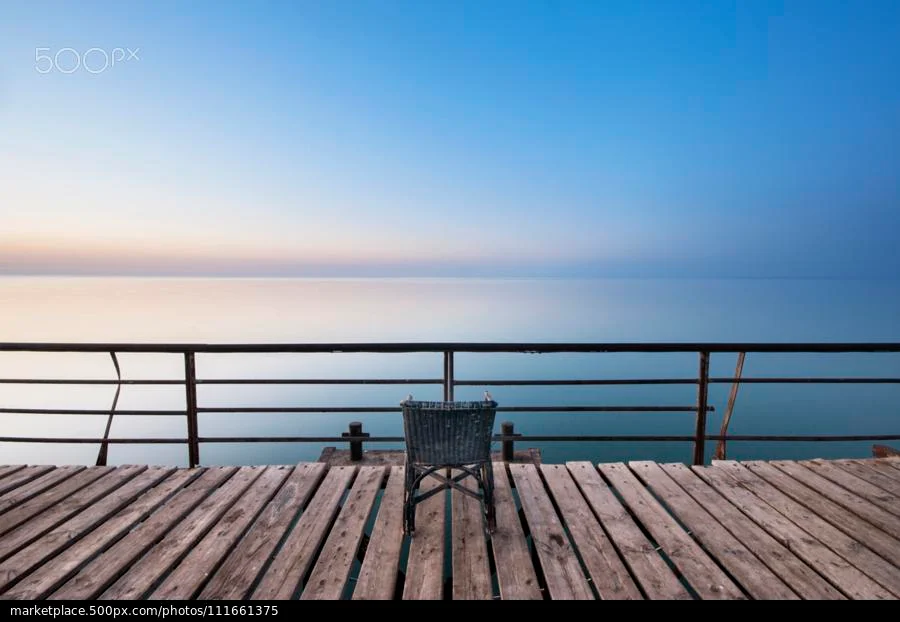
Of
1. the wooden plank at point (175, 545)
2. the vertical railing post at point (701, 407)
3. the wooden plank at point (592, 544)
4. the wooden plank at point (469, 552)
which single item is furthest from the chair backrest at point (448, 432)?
the vertical railing post at point (701, 407)

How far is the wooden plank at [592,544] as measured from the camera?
6.17 feet

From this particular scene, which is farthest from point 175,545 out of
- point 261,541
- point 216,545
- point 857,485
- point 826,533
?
point 857,485

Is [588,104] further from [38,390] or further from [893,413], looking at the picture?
[38,390]

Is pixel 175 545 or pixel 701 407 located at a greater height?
pixel 701 407

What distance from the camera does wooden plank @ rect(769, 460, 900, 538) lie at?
2.46 meters

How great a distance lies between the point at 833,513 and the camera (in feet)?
8.45

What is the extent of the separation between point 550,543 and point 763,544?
3.65 ft

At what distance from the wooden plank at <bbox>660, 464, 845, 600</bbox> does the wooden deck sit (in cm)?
1

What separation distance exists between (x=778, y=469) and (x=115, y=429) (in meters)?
19.8

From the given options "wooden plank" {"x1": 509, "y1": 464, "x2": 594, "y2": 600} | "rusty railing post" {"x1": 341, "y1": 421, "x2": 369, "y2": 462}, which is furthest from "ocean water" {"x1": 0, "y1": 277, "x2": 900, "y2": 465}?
"wooden plank" {"x1": 509, "y1": 464, "x2": 594, "y2": 600}

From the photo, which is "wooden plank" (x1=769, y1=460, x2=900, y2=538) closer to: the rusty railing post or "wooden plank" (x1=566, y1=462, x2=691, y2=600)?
"wooden plank" (x1=566, y1=462, x2=691, y2=600)

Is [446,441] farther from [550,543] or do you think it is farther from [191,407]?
[191,407]

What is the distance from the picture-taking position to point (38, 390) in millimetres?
19844

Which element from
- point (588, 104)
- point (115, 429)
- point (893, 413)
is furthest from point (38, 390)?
point (893, 413)
